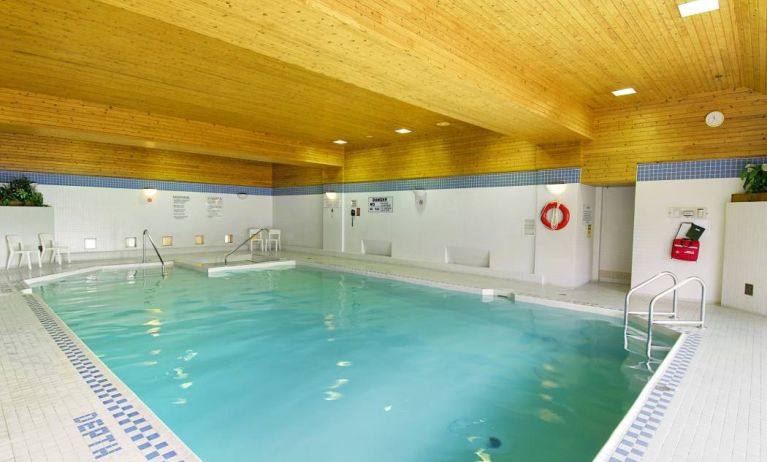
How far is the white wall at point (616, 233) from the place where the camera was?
7.58 meters

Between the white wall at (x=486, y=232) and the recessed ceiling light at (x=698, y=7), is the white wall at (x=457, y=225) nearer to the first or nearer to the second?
the white wall at (x=486, y=232)

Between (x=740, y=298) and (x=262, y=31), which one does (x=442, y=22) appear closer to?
(x=262, y=31)

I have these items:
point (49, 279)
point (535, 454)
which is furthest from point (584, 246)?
point (49, 279)

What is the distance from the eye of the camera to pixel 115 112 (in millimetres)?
6926

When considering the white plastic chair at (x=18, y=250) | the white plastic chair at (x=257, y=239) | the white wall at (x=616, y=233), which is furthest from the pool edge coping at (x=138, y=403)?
the white plastic chair at (x=257, y=239)

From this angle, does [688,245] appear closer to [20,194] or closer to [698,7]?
[698,7]

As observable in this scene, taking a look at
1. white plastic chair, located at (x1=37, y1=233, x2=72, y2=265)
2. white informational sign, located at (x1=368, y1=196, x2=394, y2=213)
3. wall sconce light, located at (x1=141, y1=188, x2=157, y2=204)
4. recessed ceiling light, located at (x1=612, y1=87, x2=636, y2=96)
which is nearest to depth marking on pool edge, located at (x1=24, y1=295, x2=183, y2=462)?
white plastic chair, located at (x1=37, y1=233, x2=72, y2=265)

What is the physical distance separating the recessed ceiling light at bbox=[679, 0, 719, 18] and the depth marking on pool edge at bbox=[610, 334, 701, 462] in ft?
9.46

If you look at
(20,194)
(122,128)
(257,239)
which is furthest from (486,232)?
(20,194)

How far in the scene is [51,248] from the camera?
8.83 meters

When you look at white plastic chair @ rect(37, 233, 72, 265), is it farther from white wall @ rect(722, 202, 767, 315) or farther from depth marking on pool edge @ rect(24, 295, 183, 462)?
white wall @ rect(722, 202, 767, 315)

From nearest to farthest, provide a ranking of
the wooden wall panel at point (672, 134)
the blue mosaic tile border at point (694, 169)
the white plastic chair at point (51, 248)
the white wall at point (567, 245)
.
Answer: the wooden wall panel at point (672, 134) → the blue mosaic tile border at point (694, 169) → the white wall at point (567, 245) → the white plastic chair at point (51, 248)

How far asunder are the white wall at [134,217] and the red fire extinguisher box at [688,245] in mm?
10795

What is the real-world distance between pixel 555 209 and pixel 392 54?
4957mm
